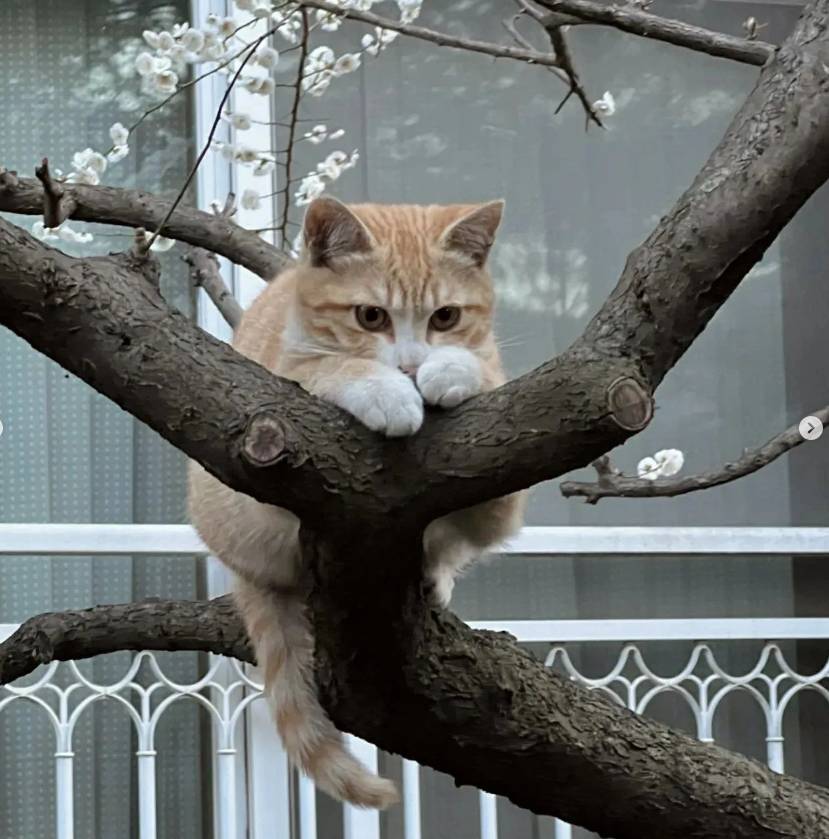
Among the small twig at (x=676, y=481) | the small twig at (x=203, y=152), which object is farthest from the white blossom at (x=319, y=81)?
the small twig at (x=676, y=481)

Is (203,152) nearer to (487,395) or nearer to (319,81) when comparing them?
(487,395)

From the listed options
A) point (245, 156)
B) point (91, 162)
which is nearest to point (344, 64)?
point (245, 156)

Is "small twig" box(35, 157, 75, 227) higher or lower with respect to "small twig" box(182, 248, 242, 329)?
lower

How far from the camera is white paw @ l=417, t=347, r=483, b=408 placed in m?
1.14

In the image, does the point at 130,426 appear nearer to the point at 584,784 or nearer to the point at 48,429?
the point at 48,429

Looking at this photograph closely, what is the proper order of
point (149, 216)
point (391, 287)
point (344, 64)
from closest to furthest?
point (391, 287)
point (149, 216)
point (344, 64)

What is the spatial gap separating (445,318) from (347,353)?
11 centimetres

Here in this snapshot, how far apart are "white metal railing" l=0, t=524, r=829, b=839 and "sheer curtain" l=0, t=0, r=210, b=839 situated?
7 centimetres

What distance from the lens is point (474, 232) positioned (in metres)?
1.50

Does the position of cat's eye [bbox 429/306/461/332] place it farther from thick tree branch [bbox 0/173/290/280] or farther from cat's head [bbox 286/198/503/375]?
thick tree branch [bbox 0/173/290/280]

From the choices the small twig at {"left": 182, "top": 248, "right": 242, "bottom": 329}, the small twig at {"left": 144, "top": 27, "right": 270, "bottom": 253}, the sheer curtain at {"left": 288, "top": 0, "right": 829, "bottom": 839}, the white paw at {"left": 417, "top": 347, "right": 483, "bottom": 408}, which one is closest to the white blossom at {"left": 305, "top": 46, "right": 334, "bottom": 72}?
the small twig at {"left": 182, "top": 248, "right": 242, "bottom": 329}

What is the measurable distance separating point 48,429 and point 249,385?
185cm

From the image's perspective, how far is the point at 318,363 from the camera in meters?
1.41

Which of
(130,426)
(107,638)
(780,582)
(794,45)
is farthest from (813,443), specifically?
(794,45)
